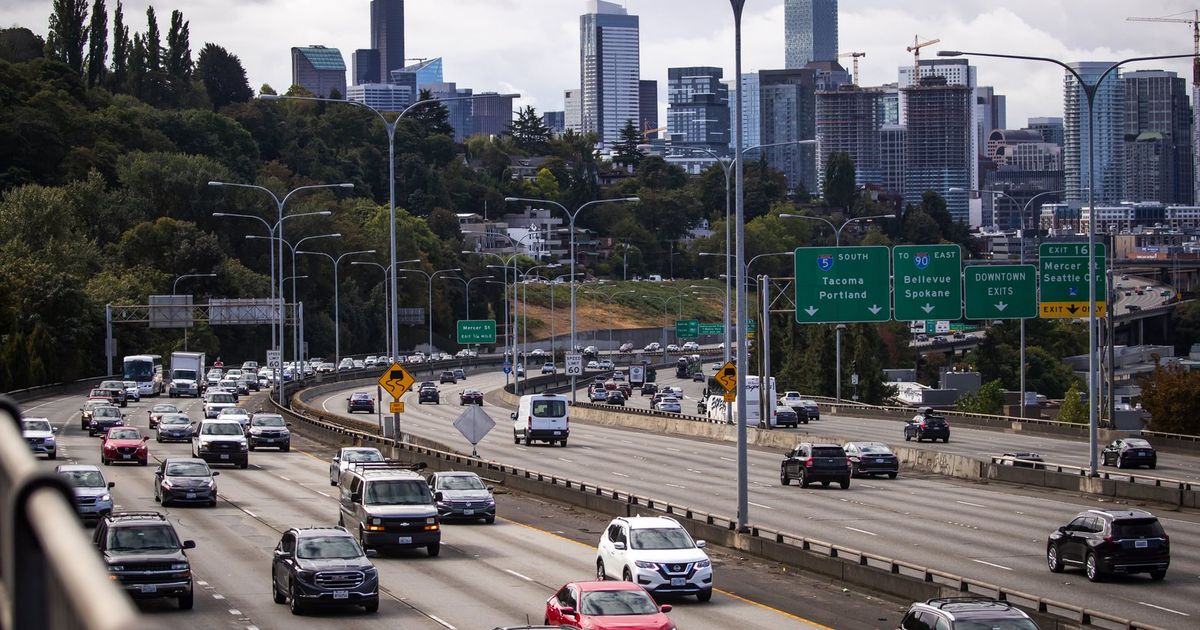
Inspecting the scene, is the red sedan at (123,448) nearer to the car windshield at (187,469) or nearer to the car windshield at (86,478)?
the car windshield at (187,469)

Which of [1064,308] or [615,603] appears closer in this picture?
[615,603]

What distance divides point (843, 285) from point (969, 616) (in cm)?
3916

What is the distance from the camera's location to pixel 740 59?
33844mm

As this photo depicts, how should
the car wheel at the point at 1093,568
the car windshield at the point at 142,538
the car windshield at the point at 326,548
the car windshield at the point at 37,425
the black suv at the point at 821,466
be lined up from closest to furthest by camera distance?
the car windshield at the point at 142,538 → the car windshield at the point at 326,548 → the car wheel at the point at 1093,568 → the black suv at the point at 821,466 → the car windshield at the point at 37,425

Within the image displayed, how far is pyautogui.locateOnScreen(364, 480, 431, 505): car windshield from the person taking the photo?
31.3m

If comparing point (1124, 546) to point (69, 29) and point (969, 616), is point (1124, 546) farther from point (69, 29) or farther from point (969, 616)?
point (69, 29)

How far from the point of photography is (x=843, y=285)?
5741cm

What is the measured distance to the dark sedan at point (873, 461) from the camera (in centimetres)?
5381

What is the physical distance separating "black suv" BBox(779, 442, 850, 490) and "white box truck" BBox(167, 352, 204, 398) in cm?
5895

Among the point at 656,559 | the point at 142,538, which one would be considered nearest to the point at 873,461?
the point at 656,559

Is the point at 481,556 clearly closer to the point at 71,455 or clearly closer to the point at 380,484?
the point at 380,484

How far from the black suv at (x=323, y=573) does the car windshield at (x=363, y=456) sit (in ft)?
59.1

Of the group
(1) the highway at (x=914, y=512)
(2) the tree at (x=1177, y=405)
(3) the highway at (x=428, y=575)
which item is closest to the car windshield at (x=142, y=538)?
(3) the highway at (x=428, y=575)

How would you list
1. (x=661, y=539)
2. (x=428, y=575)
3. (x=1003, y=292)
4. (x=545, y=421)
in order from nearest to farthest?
(x=661, y=539), (x=428, y=575), (x=1003, y=292), (x=545, y=421)
